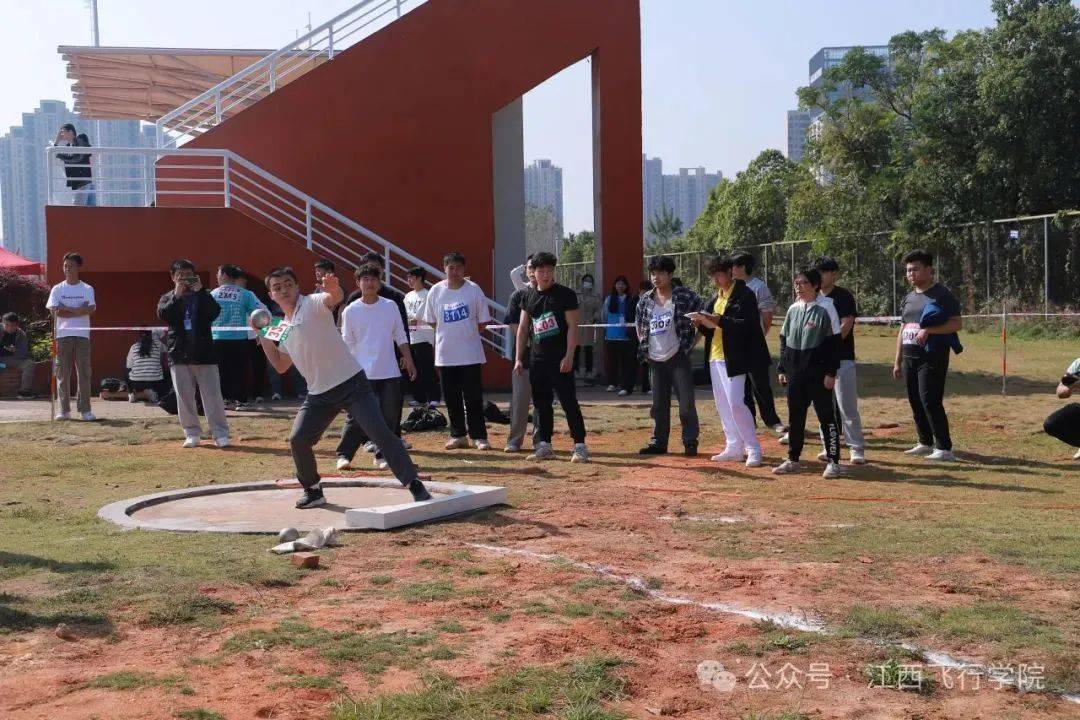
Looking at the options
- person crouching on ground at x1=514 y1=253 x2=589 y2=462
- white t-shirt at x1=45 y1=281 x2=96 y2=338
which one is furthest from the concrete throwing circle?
white t-shirt at x1=45 y1=281 x2=96 y2=338

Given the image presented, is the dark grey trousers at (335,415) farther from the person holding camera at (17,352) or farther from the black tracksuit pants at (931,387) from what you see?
the person holding camera at (17,352)

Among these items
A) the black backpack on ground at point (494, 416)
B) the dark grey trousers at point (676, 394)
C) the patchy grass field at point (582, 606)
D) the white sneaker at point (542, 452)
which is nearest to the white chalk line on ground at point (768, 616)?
the patchy grass field at point (582, 606)

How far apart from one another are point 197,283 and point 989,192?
2564cm

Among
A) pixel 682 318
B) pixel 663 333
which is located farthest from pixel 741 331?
pixel 663 333

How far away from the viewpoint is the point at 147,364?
18.0 m

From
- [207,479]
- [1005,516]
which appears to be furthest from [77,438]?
[1005,516]

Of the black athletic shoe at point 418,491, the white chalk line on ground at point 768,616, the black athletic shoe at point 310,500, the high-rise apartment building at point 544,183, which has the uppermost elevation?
the high-rise apartment building at point 544,183

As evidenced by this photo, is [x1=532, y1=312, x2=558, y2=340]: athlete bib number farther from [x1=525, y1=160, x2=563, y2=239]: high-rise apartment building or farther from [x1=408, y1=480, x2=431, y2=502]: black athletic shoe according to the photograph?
[x1=525, y1=160, x2=563, y2=239]: high-rise apartment building

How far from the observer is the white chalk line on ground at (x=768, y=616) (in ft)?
16.1

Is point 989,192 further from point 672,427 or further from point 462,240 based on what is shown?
point 672,427

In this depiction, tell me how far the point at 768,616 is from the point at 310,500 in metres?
4.26

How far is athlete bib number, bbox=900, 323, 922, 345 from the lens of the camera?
1132cm

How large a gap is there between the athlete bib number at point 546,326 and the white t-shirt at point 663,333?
1030 millimetres

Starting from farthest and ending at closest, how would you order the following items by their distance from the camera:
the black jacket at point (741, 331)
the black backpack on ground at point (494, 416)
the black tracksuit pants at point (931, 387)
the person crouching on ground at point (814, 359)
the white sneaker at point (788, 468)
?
the black backpack on ground at point (494, 416) < the black tracksuit pants at point (931, 387) < the black jacket at point (741, 331) < the white sneaker at point (788, 468) < the person crouching on ground at point (814, 359)
